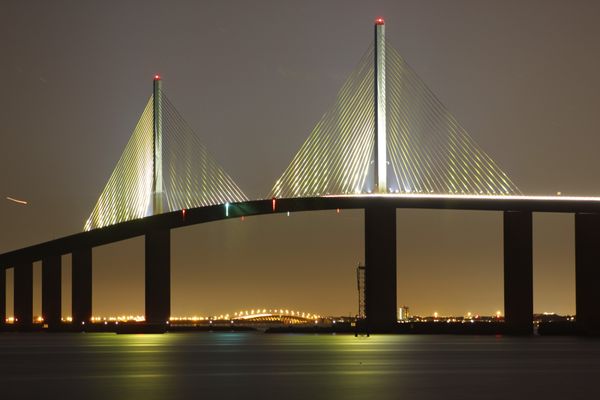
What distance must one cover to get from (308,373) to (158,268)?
38.4 m

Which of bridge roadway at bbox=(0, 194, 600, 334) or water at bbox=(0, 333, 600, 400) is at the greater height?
bridge roadway at bbox=(0, 194, 600, 334)

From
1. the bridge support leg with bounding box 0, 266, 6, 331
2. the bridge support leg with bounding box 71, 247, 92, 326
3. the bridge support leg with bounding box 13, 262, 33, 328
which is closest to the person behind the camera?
the bridge support leg with bounding box 71, 247, 92, 326

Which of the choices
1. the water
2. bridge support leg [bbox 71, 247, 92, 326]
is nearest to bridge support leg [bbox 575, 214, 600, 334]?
the water

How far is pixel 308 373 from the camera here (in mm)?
33531

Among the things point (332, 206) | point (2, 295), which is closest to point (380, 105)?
point (332, 206)

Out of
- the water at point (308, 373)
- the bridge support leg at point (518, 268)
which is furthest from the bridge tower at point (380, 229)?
the water at point (308, 373)

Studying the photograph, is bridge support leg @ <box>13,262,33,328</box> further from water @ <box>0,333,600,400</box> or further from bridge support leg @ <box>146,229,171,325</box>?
water @ <box>0,333,600,400</box>

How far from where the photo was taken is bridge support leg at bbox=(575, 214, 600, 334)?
2453 inches

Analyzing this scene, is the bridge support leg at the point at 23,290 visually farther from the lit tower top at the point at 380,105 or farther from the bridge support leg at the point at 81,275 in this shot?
the lit tower top at the point at 380,105

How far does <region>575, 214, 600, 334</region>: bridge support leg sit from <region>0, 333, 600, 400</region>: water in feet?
45.4

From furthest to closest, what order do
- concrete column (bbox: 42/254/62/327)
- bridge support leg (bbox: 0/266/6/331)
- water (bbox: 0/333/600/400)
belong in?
bridge support leg (bbox: 0/266/6/331)
concrete column (bbox: 42/254/62/327)
water (bbox: 0/333/600/400)

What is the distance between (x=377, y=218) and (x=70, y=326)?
30186 mm

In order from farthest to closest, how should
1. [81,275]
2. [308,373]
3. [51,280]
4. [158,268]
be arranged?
[51,280]
[81,275]
[158,268]
[308,373]

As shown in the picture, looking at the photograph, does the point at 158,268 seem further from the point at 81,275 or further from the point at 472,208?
the point at 472,208
